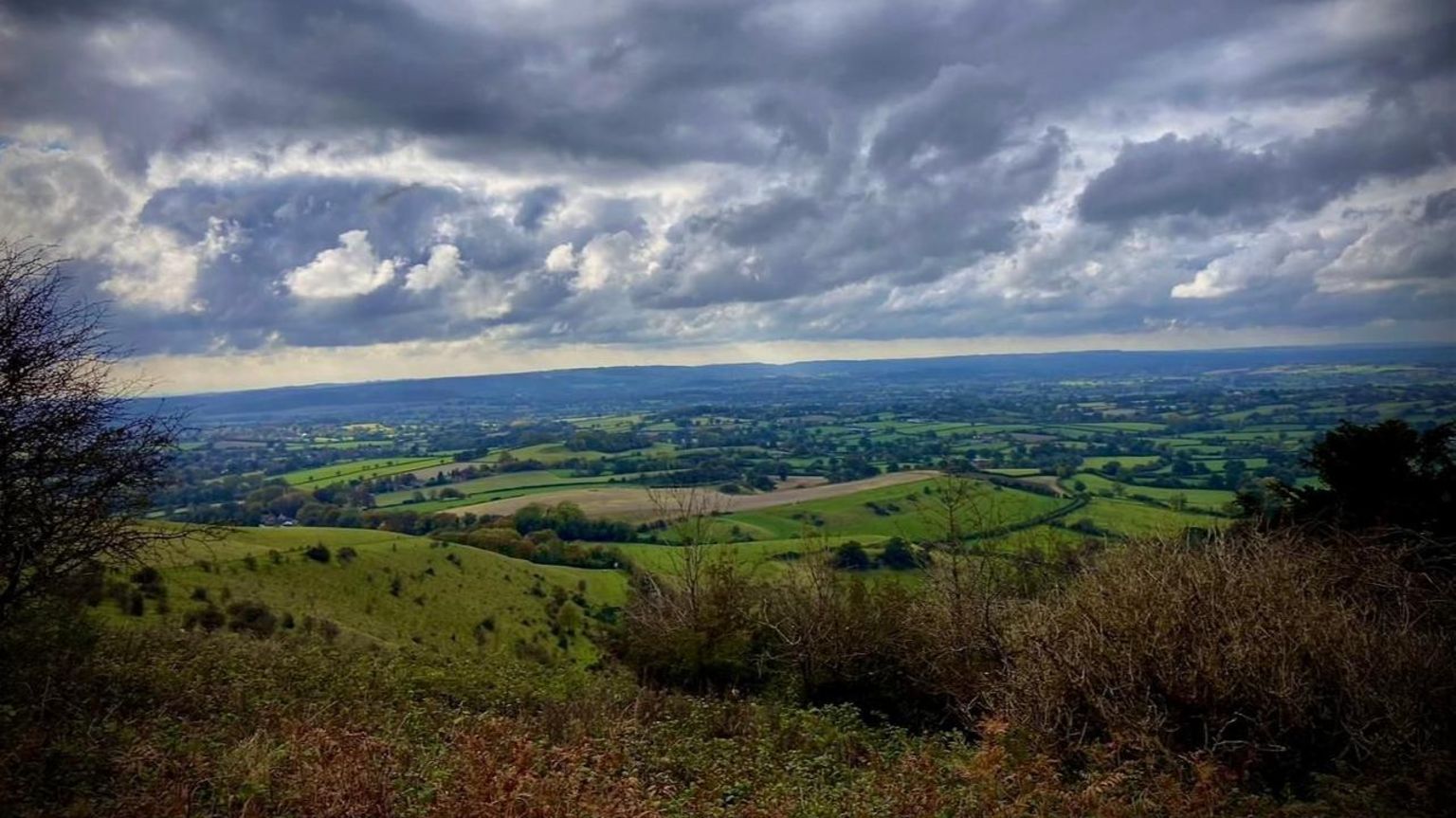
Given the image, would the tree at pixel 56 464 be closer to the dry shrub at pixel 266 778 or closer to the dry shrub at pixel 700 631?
the dry shrub at pixel 266 778

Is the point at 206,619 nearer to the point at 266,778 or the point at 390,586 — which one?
the point at 390,586

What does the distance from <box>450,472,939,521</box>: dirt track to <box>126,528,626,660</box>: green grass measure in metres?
22.1

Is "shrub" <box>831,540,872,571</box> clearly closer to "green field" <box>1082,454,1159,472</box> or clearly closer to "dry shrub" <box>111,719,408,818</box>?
"dry shrub" <box>111,719,408,818</box>

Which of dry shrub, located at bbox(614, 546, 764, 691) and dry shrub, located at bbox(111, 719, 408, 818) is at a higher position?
dry shrub, located at bbox(111, 719, 408, 818)

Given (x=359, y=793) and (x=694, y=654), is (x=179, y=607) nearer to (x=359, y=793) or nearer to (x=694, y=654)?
(x=694, y=654)

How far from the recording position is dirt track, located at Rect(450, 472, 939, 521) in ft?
222

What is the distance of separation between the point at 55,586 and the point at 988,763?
13967mm

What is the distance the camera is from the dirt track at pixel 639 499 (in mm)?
67562

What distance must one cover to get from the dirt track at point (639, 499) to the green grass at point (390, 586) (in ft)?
72.4

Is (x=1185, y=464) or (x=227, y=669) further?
(x=1185, y=464)

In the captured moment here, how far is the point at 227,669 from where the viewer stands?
13.6 meters

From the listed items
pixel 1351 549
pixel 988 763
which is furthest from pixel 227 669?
pixel 1351 549

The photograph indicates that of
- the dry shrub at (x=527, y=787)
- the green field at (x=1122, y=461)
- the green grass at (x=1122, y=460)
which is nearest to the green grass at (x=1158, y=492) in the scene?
the green field at (x=1122, y=461)

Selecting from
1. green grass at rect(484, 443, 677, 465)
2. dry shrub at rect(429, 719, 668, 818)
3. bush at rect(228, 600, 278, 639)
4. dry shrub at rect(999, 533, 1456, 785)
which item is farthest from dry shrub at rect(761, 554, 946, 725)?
green grass at rect(484, 443, 677, 465)
